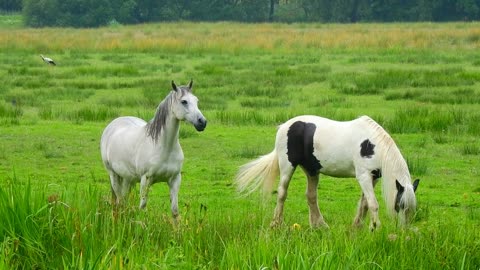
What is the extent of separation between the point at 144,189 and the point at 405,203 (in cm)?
240

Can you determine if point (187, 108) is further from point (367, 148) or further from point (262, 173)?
point (367, 148)

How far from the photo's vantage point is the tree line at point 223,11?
235 ft

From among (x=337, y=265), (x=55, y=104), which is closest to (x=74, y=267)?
(x=337, y=265)

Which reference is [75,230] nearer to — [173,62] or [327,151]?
[327,151]

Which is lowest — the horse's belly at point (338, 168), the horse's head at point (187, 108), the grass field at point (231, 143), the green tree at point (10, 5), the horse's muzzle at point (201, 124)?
the green tree at point (10, 5)

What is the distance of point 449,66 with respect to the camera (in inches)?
992

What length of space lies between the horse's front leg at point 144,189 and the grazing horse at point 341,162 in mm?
1120

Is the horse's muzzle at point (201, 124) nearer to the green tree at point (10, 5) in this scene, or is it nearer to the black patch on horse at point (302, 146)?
the black patch on horse at point (302, 146)

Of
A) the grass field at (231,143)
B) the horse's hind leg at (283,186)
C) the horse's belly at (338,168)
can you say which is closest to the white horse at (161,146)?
the grass field at (231,143)

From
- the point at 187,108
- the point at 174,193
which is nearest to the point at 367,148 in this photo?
the point at 187,108

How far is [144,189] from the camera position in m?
8.48

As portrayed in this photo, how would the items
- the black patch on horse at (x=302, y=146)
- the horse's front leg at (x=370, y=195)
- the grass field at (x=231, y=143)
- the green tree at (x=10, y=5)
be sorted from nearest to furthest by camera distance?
1. the grass field at (x=231, y=143)
2. the horse's front leg at (x=370, y=195)
3. the black patch on horse at (x=302, y=146)
4. the green tree at (x=10, y=5)

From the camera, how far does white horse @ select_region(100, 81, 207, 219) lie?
8.64 metres

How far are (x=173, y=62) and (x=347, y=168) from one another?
20.4 metres
